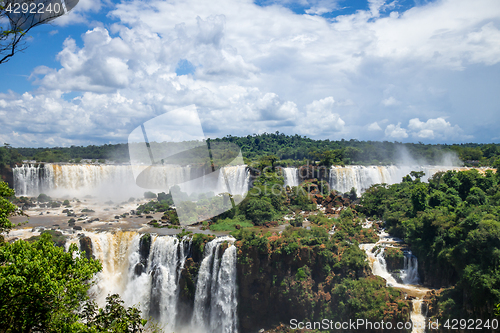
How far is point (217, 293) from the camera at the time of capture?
2094cm

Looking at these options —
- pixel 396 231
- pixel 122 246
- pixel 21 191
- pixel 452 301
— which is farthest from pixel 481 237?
pixel 21 191

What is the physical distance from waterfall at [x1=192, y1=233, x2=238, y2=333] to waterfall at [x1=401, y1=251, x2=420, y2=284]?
10.8 m

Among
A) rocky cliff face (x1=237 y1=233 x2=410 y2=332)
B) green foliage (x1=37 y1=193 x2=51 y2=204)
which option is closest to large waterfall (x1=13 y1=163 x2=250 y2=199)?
green foliage (x1=37 y1=193 x2=51 y2=204)

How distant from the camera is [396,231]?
25.1 metres

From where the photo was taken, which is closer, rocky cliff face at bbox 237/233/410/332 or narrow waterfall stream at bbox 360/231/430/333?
rocky cliff face at bbox 237/233/410/332

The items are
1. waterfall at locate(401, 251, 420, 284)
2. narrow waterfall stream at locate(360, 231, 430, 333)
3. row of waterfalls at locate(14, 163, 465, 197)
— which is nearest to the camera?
narrow waterfall stream at locate(360, 231, 430, 333)

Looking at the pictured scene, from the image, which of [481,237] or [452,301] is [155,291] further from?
[481,237]

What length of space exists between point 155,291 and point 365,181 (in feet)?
91.4

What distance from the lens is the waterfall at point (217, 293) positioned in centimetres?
2080

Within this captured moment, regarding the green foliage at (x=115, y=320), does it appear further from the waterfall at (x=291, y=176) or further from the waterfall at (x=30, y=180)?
the waterfall at (x=30, y=180)

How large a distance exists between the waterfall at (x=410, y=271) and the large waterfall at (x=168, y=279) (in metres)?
10.8

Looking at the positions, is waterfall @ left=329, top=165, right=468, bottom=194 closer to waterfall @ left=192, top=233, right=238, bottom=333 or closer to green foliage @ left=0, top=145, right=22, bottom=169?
waterfall @ left=192, top=233, right=238, bottom=333

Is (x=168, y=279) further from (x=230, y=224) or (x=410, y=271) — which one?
(x=410, y=271)

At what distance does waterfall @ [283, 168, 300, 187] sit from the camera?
128 feet
